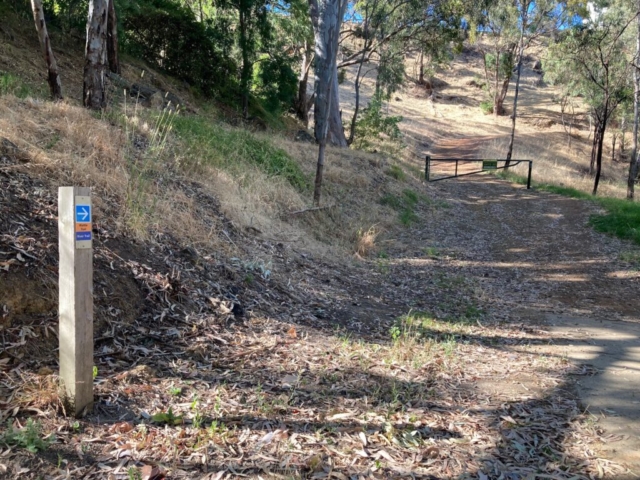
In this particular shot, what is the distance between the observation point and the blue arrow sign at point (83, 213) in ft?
10.5

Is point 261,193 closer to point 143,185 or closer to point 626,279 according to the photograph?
point 143,185

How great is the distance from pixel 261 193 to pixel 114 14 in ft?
22.3

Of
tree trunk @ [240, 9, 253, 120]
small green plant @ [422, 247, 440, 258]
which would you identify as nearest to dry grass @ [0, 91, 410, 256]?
small green plant @ [422, 247, 440, 258]

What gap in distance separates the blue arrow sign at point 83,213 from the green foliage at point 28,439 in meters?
1.14

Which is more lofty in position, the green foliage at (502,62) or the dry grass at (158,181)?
the green foliage at (502,62)

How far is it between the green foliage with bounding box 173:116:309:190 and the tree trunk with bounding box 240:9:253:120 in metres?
6.47

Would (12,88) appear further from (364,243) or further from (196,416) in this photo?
(196,416)

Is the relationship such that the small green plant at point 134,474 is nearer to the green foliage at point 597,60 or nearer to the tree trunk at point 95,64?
the tree trunk at point 95,64

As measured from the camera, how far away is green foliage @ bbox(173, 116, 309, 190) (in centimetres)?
952

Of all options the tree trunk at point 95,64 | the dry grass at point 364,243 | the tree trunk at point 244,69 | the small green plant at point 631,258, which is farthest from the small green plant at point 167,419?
the tree trunk at point 244,69

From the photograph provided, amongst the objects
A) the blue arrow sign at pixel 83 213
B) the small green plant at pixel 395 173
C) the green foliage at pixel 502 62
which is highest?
the green foliage at pixel 502 62

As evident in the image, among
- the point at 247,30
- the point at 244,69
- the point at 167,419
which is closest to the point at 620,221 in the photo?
the point at 244,69

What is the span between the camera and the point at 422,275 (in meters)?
9.21

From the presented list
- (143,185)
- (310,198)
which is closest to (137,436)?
(143,185)
